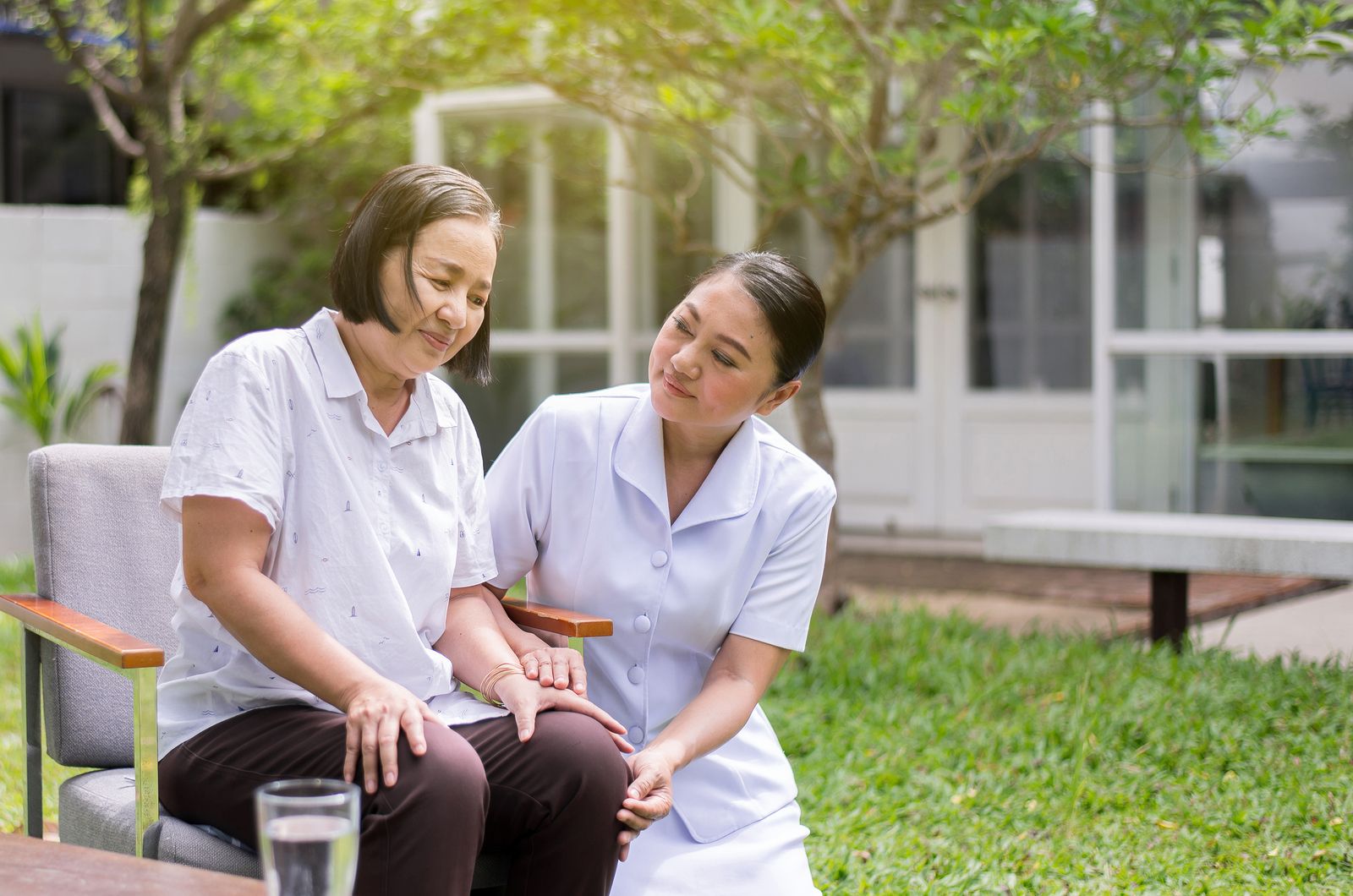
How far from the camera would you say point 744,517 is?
230cm

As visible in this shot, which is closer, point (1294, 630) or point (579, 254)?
point (1294, 630)

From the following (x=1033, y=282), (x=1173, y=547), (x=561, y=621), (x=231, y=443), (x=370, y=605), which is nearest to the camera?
(x=231, y=443)

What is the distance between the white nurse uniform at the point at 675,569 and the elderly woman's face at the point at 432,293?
1.18ft

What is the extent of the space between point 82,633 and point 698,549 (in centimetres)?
92

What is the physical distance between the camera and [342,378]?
204cm

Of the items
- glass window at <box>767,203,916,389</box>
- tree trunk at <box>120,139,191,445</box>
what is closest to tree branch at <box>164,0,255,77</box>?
tree trunk at <box>120,139,191,445</box>

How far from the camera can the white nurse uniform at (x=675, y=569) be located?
88.1 inches

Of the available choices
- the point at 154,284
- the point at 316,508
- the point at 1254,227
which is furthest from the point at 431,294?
the point at 1254,227

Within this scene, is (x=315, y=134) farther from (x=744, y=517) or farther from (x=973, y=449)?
(x=744, y=517)

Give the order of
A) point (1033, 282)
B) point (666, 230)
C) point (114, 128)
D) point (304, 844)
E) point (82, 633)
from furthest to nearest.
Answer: point (666, 230), point (1033, 282), point (114, 128), point (82, 633), point (304, 844)

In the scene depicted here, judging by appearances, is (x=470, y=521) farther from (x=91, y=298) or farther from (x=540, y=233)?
(x=91, y=298)

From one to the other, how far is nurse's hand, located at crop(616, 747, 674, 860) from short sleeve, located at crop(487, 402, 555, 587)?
447 mm

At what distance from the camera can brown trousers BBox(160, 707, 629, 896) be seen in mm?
1788

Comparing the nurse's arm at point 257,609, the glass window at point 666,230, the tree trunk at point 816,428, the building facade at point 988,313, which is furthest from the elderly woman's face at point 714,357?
the glass window at point 666,230
